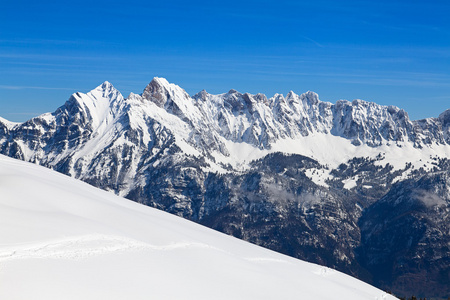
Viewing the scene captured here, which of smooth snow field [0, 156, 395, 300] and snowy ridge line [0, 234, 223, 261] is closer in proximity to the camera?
smooth snow field [0, 156, 395, 300]

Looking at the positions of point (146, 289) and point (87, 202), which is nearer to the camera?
point (146, 289)

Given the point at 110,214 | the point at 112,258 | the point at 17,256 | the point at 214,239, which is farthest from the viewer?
the point at 214,239

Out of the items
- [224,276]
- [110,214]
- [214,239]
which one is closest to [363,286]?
[214,239]

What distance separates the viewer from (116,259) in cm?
6069

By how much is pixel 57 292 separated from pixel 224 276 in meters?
23.2

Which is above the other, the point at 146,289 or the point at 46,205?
the point at 46,205

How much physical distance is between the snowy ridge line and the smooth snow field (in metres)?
0.10

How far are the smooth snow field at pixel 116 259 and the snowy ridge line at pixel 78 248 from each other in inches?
4.1

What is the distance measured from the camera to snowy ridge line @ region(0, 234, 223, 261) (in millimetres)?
54438

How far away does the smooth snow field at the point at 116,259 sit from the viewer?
170 feet

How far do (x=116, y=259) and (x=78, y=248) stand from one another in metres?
4.27

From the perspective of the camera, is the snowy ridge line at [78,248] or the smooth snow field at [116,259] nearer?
the smooth snow field at [116,259]

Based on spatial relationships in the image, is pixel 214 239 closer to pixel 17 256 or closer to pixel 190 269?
pixel 190 269

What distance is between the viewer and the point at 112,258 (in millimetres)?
60688
